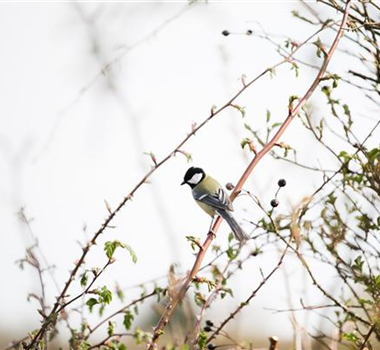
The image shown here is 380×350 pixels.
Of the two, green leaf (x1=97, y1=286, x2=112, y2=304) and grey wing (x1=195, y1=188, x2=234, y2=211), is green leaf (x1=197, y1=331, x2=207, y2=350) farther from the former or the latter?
grey wing (x1=195, y1=188, x2=234, y2=211)

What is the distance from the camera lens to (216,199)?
142 inches

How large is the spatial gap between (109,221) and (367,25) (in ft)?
5.14

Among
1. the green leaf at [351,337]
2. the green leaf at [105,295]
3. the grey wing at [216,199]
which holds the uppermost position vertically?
the grey wing at [216,199]

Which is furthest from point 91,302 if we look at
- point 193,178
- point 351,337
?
point 193,178

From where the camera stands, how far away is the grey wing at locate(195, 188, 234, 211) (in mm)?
3322

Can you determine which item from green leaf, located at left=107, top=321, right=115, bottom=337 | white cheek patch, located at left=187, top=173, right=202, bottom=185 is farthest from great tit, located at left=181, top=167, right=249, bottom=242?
green leaf, located at left=107, top=321, right=115, bottom=337

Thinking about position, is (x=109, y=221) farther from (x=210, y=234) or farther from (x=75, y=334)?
(x=75, y=334)

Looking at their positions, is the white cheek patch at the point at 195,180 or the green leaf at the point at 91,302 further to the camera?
the white cheek patch at the point at 195,180

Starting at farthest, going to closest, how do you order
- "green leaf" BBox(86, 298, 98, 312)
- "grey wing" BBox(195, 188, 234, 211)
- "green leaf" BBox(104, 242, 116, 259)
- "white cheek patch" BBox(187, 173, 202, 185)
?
"white cheek patch" BBox(187, 173, 202, 185), "grey wing" BBox(195, 188, 234, 211), "green leaf" BBox(86, 298, 98, 312), "green leaf" BBox(104, 242, 116, 259)

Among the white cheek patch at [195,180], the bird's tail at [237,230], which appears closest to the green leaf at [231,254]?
the bird's tail at [237,230]

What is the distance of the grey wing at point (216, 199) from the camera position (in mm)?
3322

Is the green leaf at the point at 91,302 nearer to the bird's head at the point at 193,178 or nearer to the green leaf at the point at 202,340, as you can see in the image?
the green leaf at the point at 202,340

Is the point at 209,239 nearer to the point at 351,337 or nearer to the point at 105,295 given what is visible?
the point at 105,295

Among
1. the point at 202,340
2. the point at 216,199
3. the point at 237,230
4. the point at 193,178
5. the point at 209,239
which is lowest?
the point at 202,340
